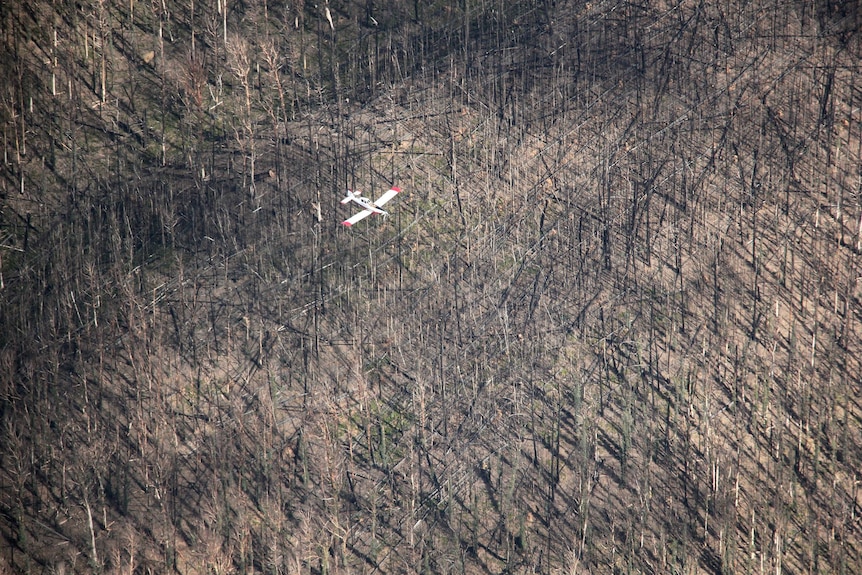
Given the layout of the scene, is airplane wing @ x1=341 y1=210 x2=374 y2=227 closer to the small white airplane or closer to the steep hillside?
the small white airplane

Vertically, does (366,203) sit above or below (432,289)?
above

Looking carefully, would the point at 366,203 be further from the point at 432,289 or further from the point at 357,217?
the point at 432,289

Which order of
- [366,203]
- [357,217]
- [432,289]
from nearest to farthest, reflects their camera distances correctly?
[357,217] → [432,289] → [366,203]

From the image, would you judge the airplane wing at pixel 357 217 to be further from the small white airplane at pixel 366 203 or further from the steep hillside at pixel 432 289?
the steep hillside at pixel 432 289

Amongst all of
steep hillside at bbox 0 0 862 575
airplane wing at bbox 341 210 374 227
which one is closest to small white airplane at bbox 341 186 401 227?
airplane wing at bbox 341 210 374 227

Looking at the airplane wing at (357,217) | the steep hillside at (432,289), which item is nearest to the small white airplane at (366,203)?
the airplane wing at (357,217)

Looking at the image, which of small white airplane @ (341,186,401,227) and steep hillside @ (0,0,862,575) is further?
small white airplane @ (341,186,401,227)

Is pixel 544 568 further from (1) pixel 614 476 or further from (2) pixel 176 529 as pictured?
(2) pixel 176 529

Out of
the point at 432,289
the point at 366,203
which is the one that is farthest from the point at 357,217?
the point at 432,289
